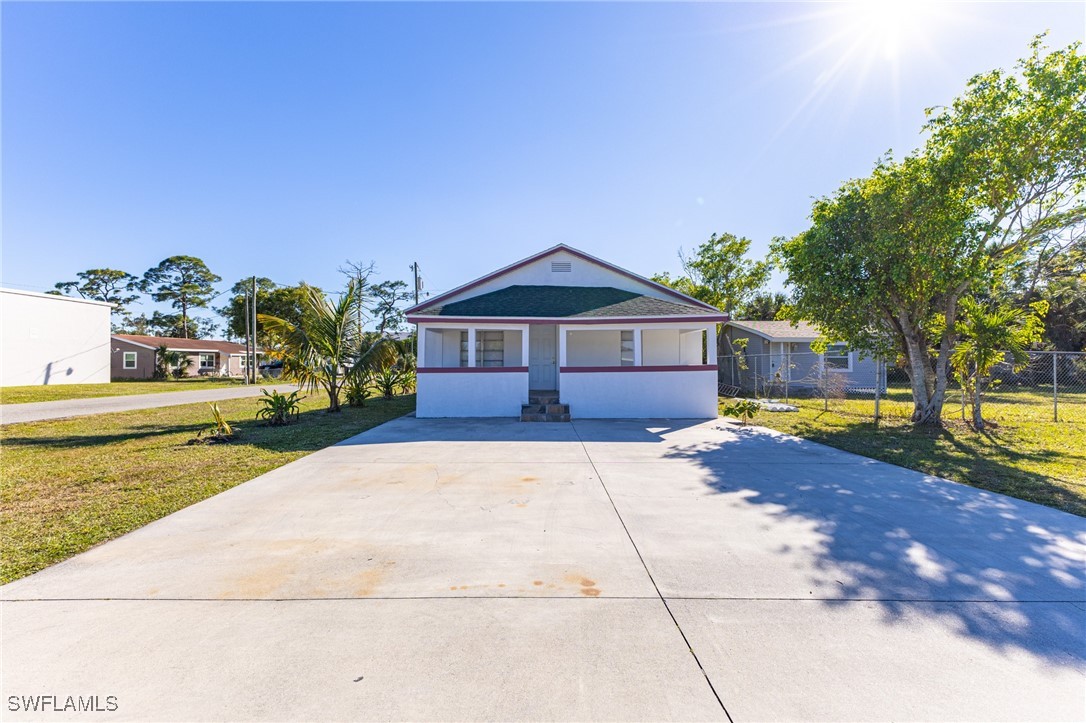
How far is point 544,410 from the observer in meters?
12.0

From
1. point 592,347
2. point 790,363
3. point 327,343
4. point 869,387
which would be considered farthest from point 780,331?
point 327,343

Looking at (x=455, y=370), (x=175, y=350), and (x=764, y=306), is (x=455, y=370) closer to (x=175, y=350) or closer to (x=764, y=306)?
(x=764, y=306)

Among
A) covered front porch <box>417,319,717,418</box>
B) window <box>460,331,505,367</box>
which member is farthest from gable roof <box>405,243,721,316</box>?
covered front porch <box>417,319,717,418</box>

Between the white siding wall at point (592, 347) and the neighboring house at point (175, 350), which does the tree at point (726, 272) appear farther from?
the neighboring house at point (175, 350)

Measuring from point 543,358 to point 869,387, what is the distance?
1692 centimetres

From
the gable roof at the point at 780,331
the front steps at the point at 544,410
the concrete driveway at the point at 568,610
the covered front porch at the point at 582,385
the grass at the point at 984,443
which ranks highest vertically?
the gable roof at the point at 780,331

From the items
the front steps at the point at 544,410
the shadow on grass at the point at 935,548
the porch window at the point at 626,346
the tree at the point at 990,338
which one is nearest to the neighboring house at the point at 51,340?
the front steps at the point at 544,410

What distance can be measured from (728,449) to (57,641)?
823 cm

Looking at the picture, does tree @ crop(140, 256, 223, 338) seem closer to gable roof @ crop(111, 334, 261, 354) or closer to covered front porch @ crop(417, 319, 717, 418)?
gable roof @ crop(111, 334, 261, 354)

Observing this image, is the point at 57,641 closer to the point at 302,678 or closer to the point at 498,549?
the point at 302,678

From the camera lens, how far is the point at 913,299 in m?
10.5

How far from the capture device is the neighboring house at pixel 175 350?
112 ft

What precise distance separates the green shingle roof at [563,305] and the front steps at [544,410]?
2444mm

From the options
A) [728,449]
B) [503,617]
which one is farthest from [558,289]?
[503,617]
